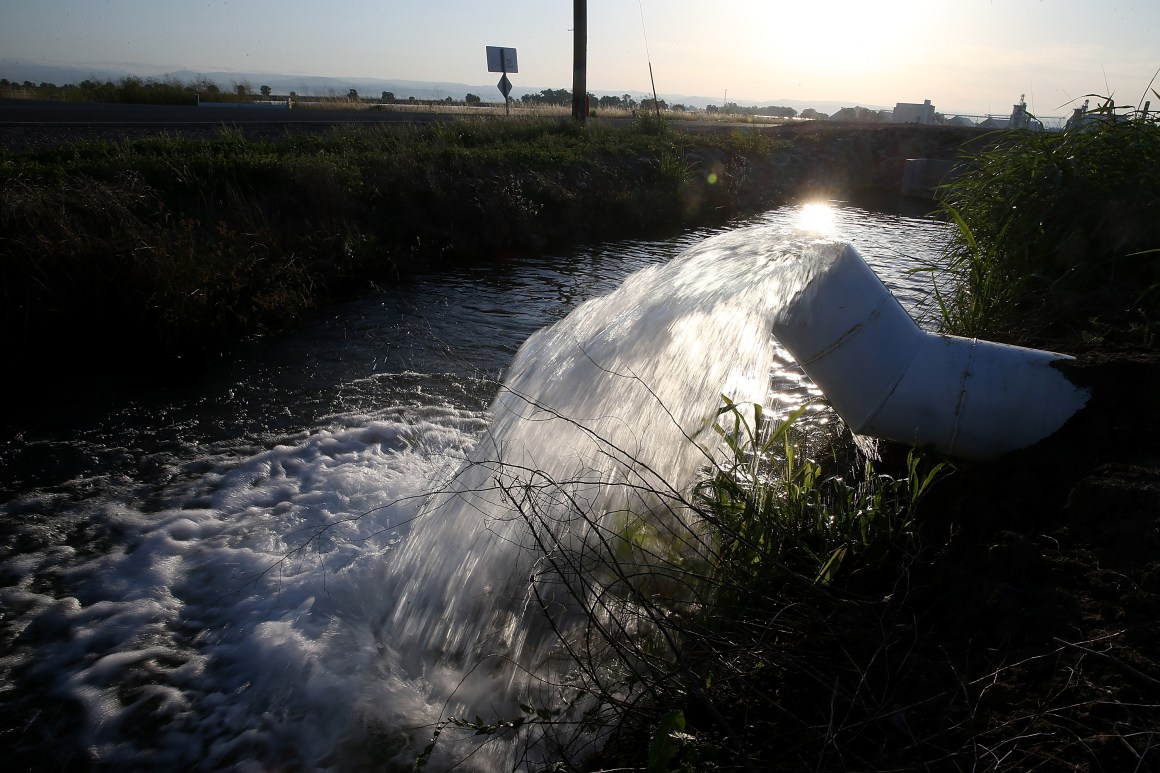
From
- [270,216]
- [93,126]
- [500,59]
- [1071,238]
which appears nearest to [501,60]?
[500,59]

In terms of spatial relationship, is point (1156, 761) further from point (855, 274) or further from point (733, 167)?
point (733, 167)

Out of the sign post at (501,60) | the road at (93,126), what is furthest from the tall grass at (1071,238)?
the sign post at (501,60)

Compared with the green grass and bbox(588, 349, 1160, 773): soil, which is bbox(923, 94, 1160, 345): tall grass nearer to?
bbox(588, 349, 1160, 773): soil

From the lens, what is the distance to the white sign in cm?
3353

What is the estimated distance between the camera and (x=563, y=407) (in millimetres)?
4277

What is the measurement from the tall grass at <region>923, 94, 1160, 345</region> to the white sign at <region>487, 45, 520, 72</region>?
3136cm

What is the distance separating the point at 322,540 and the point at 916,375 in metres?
3.78

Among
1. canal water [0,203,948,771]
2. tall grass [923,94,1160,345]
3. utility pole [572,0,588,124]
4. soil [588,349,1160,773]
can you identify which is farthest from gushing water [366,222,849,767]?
utility pole [572,0,588,124]

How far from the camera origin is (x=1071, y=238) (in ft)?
15.8

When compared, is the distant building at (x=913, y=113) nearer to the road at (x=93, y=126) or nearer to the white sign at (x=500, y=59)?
the white sign at (x=500, y=59)

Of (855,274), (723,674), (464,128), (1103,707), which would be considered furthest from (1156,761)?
(464,128)

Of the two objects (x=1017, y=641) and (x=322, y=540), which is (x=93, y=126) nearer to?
(x=322, y=540)

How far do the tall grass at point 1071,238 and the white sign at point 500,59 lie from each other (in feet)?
103

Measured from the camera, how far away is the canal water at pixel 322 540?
347 centimetres
